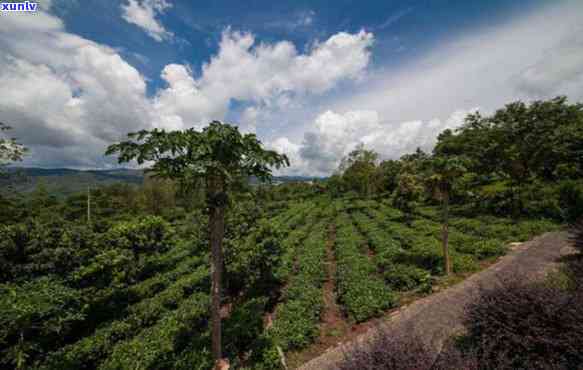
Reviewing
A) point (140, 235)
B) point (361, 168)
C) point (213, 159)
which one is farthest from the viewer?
point (361, 168)

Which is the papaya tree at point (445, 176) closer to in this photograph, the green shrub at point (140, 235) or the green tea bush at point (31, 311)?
the green tea bush at point (31, 311)

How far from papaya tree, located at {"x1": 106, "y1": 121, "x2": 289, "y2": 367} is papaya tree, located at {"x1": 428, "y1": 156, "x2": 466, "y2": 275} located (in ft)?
24.3

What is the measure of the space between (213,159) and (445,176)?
9.41 m

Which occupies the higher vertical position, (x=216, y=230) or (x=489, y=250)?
(x=216, y=230)

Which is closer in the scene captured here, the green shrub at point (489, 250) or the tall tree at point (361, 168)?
the green shrub at point (489, 250)

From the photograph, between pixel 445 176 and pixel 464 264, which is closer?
pixel 445 176

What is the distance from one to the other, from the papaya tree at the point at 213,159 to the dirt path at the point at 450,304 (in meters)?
3.28

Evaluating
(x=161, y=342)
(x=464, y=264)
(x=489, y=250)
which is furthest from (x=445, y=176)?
(x=161, y=342)

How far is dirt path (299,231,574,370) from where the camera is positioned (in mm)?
5109

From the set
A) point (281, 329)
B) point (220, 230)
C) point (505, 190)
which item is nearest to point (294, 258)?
point (281, 329)

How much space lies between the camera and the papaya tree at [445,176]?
8703mm

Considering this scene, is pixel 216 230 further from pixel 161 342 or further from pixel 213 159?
pixel 161 342

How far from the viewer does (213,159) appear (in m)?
4.48

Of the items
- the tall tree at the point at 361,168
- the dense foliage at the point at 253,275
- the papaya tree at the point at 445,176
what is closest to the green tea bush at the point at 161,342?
the dense foliage at the point at 253,275
